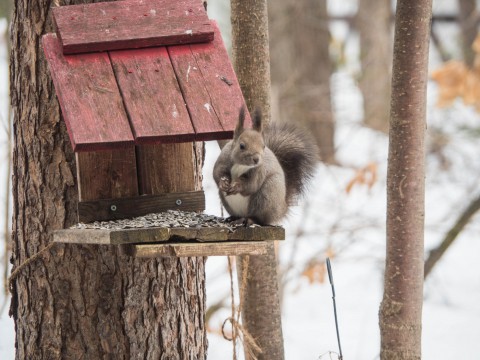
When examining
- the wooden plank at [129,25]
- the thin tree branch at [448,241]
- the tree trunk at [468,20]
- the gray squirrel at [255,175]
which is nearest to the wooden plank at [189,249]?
the gray squirrel at [255,175]

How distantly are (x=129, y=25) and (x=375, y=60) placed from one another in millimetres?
5160

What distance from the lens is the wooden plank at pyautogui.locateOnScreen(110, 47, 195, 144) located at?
7.57 feet

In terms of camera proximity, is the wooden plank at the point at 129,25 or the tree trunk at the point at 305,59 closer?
the wooden plank at the point at 129,25

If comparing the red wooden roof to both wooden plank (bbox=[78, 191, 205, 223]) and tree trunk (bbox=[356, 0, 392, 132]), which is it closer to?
wooden plank (bbox=[78, 191, 205, 223])

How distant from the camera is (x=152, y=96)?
240cm

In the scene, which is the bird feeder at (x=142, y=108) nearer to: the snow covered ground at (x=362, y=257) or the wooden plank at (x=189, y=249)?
the wooden plank at (x=189, y=249)

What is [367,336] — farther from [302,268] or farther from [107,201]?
[107,201]

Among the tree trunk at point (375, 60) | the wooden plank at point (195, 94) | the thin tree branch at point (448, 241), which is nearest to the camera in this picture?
the wooden plank at point (195, 94)

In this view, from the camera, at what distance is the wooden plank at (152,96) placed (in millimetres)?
2309

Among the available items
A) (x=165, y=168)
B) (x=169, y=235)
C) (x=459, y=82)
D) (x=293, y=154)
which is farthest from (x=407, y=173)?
(x=459, y=82)

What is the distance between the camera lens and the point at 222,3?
25.9 feet

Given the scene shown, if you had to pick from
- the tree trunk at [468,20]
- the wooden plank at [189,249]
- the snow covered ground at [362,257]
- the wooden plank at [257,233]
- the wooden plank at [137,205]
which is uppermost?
the tree trunk at [468,20]

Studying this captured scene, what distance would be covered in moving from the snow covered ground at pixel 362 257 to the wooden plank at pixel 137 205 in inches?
62.9

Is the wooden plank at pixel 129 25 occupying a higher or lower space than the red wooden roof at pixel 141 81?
higher
